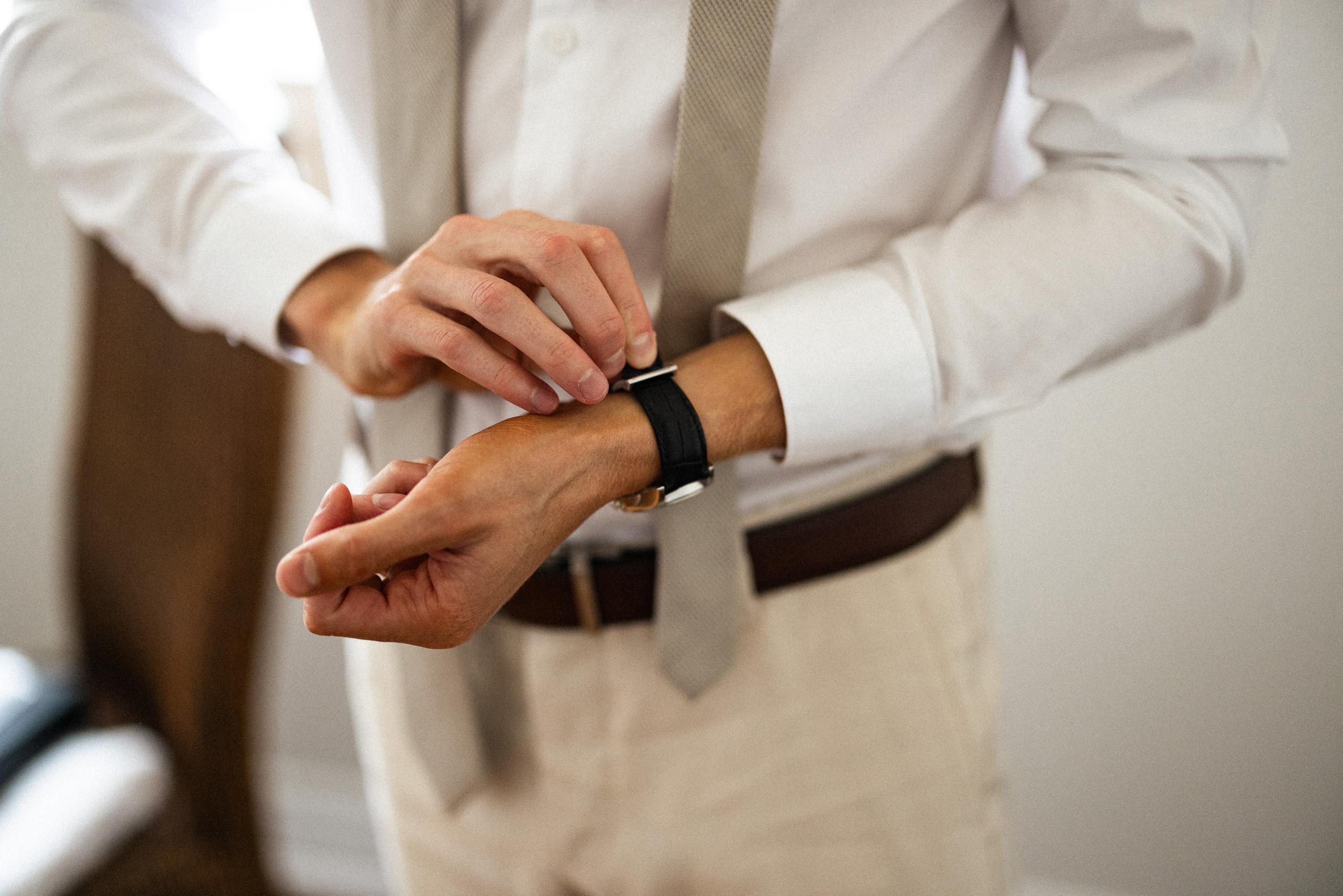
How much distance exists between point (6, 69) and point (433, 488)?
634 millimetres

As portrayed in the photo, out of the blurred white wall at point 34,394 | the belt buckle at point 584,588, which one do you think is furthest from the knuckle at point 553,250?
the blurred white wall at point 34,394

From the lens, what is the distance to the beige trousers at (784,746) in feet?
1.97

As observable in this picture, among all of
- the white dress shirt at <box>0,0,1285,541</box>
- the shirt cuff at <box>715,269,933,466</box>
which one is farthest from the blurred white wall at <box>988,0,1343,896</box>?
the shirt cuff at <box>715,269,933,466</box>

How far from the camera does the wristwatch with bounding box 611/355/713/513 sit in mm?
454

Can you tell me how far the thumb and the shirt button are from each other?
1.01ft

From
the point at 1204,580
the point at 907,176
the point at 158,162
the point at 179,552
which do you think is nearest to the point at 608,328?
the point at 907,176

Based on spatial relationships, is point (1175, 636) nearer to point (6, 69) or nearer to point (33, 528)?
point (6, 69)

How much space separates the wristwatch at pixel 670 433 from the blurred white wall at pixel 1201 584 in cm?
80

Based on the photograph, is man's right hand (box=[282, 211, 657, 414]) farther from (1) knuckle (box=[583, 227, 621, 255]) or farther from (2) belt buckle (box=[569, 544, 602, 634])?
(2) belt buckle (box=[569, 544, 602, 634])

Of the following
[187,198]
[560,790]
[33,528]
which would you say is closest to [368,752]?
[560,790]

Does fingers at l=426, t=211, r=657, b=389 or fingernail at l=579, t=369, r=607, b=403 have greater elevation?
fingers at l=426, t=211, r=657, b=389

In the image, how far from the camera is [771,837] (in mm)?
609

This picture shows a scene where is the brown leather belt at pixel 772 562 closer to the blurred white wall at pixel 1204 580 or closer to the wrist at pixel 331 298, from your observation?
the wrist at pixel 331 298

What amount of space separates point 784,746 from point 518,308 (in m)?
0.37
